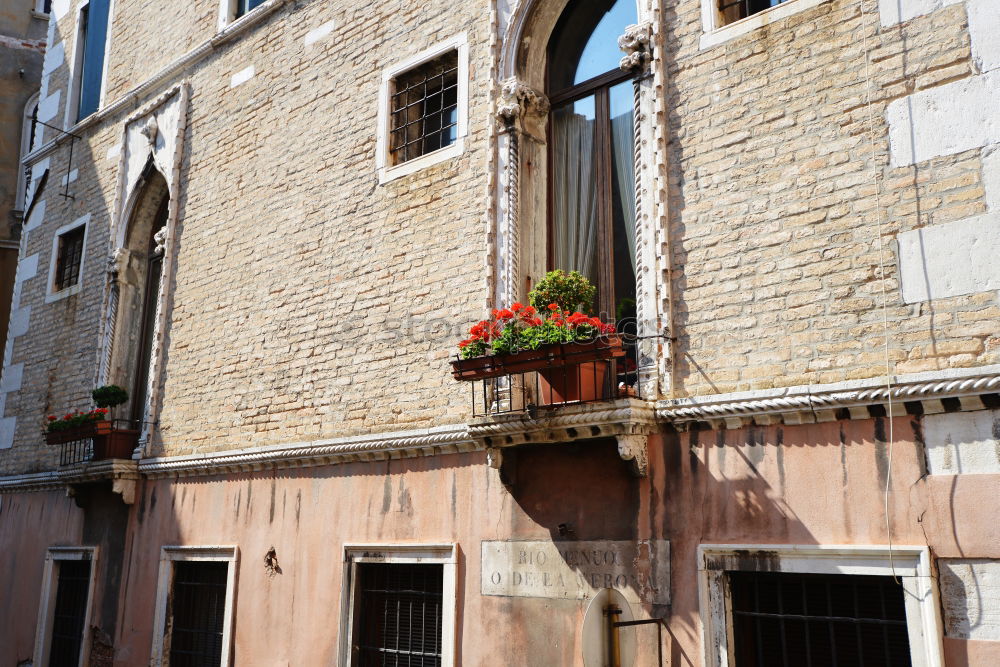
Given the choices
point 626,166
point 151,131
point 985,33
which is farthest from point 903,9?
point 151,131

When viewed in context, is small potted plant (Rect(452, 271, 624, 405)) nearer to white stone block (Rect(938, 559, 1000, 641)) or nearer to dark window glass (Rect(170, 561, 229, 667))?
white stone block (Rect(938, 559, 1000, 641))

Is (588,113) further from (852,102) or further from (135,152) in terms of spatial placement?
(135,152)

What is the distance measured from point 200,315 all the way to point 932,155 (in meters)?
7.17

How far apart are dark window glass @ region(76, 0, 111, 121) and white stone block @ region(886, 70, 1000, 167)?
1061 centimetres

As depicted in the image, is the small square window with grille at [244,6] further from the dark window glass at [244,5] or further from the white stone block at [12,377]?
the white stone block at [12,377]

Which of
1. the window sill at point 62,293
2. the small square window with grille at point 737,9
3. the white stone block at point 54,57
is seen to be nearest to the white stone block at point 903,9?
the small square window with grille at point 737,9

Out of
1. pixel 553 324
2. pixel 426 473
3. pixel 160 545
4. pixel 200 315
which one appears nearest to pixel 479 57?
pixel 553 324

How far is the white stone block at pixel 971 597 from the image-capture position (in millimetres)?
4309

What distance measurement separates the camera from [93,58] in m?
12.7

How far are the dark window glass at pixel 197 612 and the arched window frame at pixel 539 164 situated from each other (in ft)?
13.8

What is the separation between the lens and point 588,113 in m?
7.11

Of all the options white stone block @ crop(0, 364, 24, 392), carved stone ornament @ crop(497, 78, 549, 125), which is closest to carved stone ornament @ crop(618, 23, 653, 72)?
carved stone ornament @ crop(497, 78, 549, 125)

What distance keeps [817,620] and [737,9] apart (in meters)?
3.91

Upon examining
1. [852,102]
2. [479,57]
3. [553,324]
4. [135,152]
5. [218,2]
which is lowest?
[553,324]
